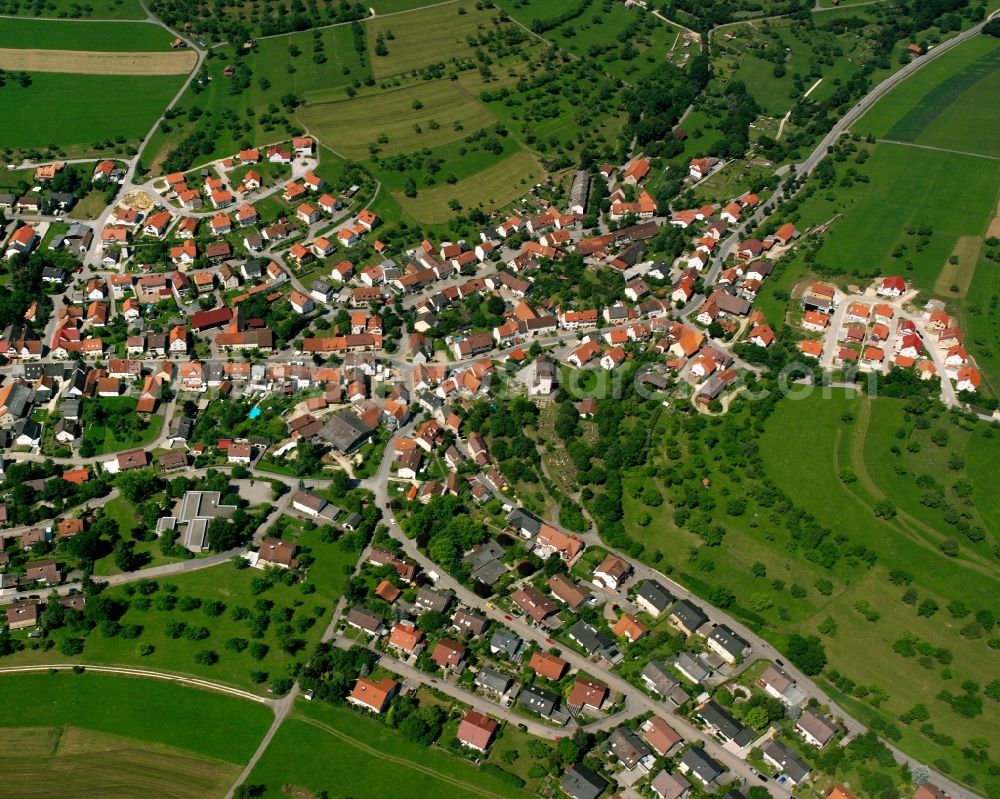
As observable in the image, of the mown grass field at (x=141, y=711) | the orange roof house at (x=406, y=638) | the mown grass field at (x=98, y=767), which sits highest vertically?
the orange roof house at (x=406, y=638)

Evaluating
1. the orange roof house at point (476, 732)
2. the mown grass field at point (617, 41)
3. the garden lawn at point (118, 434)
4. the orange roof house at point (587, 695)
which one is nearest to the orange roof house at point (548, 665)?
the orange roof house at point (587, 695)

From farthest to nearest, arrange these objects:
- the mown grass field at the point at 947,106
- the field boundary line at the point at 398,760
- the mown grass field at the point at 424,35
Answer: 1. the mown grass field at the point at 424,35
2. the mown grass field at the point at 947,106
3. the field boundary line at the point at 398,760

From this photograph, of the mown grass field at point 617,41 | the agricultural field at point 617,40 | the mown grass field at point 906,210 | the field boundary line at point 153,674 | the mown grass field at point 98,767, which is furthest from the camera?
the agricultural field at point 617,40

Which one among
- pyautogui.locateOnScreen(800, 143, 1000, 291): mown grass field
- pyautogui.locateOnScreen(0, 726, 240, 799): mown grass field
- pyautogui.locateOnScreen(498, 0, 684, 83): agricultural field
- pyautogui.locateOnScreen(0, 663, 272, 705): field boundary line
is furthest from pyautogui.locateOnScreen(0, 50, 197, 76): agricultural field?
pyautogui.locateOnScreen(0, 726, 240, 799): mown grass field

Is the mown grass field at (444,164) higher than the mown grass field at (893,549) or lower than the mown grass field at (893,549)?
higher

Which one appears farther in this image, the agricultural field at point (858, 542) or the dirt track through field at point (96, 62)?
the dirt track through field at point (96, 62)

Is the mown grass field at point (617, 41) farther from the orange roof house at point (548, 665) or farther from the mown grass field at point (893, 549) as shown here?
the orange roof house at point (548, 665)
